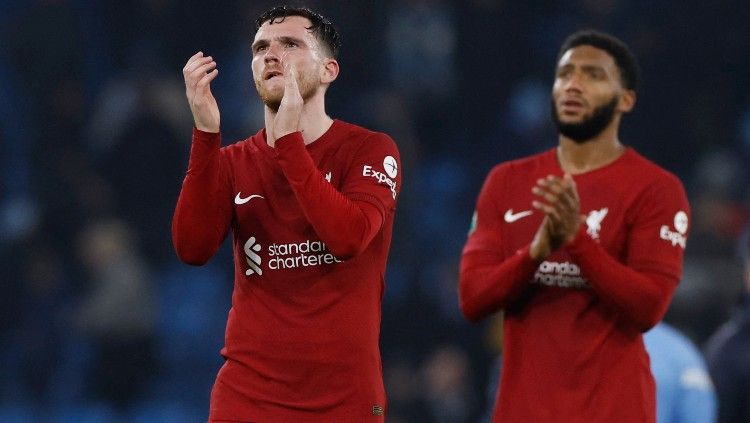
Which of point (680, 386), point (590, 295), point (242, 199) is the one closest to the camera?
point (242, 199)

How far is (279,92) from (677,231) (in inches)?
52.1

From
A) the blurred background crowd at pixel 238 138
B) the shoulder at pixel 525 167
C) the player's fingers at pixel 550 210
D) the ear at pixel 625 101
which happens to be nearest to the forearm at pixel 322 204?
the player's fingers at pixel 550 210

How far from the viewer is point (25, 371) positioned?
8453 mm

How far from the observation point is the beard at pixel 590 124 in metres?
4.39

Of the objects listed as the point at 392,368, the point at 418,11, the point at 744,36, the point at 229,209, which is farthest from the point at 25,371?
the point at 744,36

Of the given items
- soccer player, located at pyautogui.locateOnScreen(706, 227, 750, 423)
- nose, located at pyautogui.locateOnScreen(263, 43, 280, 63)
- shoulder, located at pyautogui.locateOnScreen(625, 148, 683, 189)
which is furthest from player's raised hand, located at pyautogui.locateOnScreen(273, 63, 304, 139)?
soccer player, located at pyautogui.locateOnScreen(706, 227, 750, 423)

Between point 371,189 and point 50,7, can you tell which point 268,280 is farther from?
point 50,7

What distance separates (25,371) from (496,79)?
3.93 meters

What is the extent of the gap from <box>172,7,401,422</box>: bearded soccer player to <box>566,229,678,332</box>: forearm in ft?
1.90

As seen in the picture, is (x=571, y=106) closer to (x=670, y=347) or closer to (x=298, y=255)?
(x=298, y=255)

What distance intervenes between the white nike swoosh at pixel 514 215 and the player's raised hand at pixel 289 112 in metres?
0.94

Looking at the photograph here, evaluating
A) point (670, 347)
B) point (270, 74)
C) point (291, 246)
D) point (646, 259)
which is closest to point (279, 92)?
point (270, 74)

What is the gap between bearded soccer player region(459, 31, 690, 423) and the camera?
13.4 feet

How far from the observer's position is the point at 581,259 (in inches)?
159
